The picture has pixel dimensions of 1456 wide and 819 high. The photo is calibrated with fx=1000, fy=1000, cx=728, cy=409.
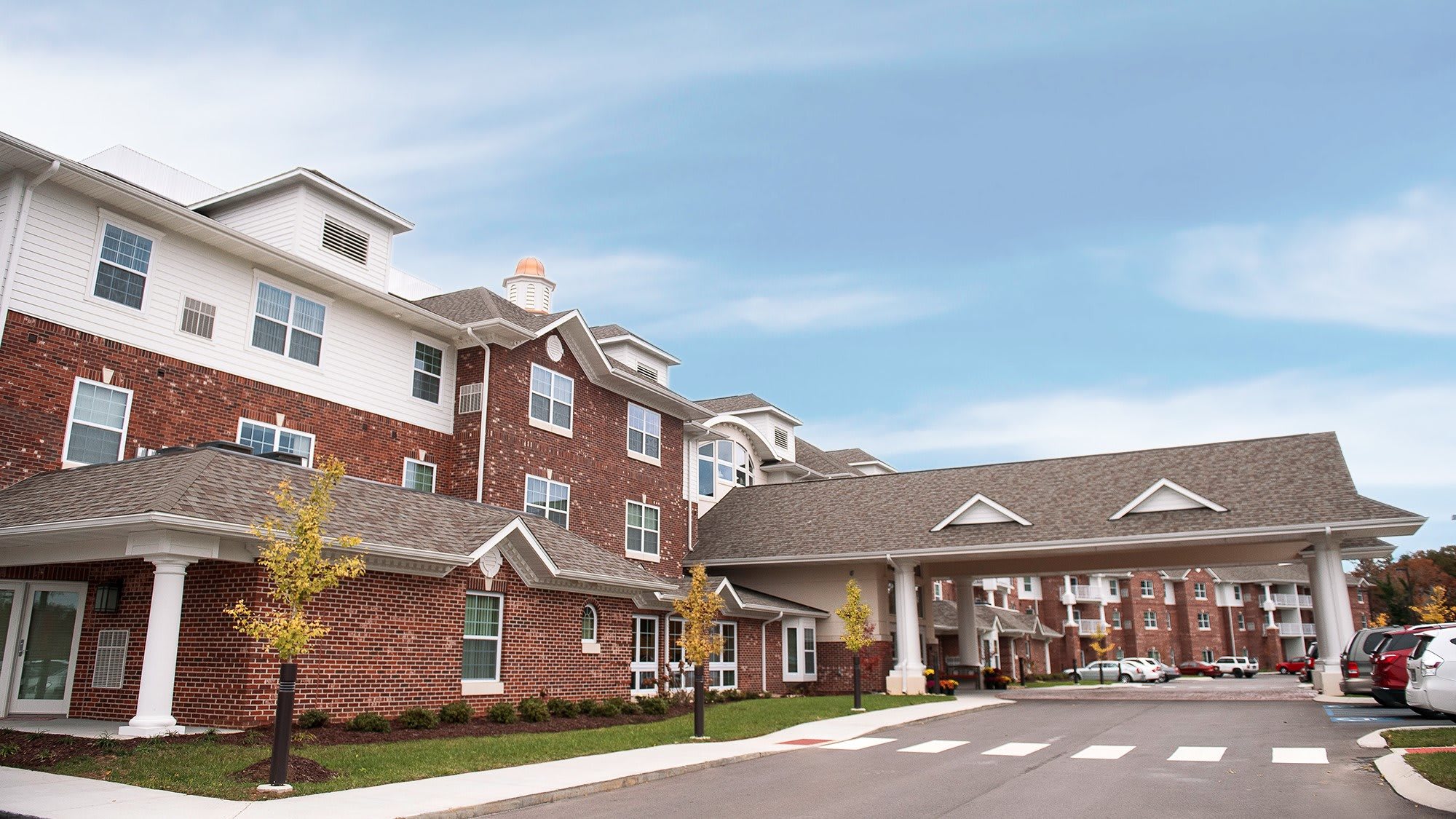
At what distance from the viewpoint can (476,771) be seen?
12.4 m

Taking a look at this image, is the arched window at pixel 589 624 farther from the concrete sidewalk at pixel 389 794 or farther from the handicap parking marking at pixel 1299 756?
the handicap parking marking at pixel 1299 756

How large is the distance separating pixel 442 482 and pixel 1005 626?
38.3 meters

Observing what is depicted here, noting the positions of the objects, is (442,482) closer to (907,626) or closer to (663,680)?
(663,680)

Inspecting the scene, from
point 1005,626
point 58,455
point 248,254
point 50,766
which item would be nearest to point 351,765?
point 50,766

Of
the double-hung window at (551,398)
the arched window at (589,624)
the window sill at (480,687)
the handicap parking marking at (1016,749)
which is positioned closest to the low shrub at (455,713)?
the window sill at (480,687)

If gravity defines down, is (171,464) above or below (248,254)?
below

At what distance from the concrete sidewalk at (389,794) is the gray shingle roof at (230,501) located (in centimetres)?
402

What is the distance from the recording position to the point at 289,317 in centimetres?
2178

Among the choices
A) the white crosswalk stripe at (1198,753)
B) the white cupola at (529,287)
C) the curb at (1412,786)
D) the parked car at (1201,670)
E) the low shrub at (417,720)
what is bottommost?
the parked car at (1201,670)

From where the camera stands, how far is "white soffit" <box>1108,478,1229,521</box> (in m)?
28.3

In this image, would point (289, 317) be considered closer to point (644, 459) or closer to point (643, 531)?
point (644, 459)

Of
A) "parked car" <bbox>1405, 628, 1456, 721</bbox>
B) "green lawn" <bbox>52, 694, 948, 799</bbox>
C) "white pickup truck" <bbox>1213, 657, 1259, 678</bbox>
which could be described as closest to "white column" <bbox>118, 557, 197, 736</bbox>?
"green lawn" <bbox>52, 694, 948, 799</bbox>

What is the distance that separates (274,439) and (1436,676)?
2098 cm

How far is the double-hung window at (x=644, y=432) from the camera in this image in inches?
1207
